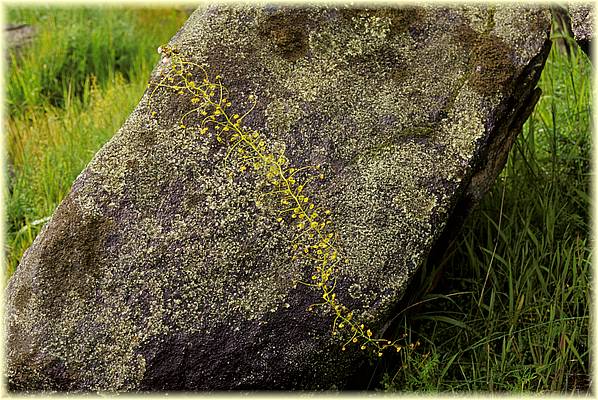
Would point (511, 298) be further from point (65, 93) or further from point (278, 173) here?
point (65, 93)

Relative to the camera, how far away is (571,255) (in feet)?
9.95

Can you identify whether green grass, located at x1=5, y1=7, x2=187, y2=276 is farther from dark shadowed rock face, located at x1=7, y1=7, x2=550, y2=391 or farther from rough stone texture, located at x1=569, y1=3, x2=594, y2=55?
rough stone texture, located at x1=569, y1=3, x2=594, y2=55

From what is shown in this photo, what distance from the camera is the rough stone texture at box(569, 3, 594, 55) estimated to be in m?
2.60

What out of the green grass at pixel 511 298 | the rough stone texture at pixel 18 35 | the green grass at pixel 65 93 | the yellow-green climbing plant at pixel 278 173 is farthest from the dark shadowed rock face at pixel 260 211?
the rough stone texture at pixel 18 35

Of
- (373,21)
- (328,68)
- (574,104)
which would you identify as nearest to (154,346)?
(328,68)

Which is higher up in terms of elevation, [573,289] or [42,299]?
[42,299]

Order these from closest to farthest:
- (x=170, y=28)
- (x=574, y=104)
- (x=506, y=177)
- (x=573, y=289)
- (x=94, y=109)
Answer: (x=573, y=289) < (x=506, y=177) < (x=574, y=104) < (x=94, y=109) < (x=170, y=28)

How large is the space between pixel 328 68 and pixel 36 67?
129 inches

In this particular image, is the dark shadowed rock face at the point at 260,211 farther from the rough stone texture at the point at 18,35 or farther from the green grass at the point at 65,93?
the rough stone texture at the point at 18,35

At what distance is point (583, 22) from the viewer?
2.62m

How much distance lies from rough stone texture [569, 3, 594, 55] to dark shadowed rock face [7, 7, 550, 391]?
0.09m

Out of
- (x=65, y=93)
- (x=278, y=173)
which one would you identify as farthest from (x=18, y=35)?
(x=278, y=173)

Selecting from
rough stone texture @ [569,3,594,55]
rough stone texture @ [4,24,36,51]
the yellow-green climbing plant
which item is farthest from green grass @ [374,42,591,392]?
Answer: rough stone texture @ [4,24,36,51]

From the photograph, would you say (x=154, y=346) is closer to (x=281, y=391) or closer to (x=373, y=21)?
(x=281, y=391)
